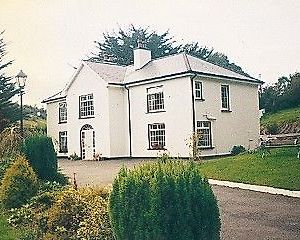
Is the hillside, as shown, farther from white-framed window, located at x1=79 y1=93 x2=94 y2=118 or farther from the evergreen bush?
white-framed window, located at x1=79 y1=93 x2=94 y2=118

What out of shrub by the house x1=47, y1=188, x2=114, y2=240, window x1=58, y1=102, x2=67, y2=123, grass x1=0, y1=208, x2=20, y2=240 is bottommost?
grass x1=0, y1=208, x2=20, y2=240

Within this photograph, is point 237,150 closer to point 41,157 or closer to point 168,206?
point 41,157

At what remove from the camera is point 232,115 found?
28.4m

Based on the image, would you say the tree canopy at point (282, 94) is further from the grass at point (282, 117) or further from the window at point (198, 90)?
the window at point (198, 90)

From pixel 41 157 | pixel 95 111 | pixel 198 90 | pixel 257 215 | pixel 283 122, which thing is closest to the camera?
pixel 257 215

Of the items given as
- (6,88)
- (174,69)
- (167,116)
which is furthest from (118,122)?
(6,88)

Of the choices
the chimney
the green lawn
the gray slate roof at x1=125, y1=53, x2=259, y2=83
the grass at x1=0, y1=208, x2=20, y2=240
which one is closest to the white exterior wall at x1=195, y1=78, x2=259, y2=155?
the gray slate roof at x1=125, y1=53, x2=259, y2=83

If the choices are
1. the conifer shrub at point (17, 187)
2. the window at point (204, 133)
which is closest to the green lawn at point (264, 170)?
the conifer shrub at point (17, 187)

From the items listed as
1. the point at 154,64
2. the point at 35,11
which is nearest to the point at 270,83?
the point at 154,64

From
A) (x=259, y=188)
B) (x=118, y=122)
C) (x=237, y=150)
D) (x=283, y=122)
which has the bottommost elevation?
(x=259, y=188)

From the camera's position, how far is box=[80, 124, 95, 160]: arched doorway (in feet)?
98.8

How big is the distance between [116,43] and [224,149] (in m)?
30.9

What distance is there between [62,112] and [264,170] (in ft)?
74.5

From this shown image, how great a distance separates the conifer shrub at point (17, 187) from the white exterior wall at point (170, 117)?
13.7 meters
